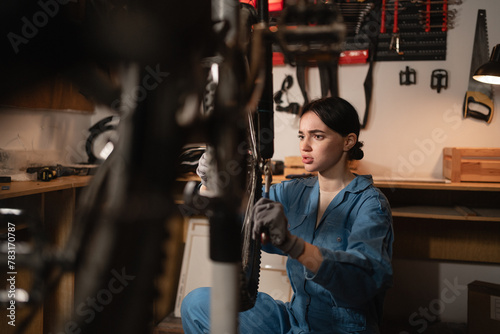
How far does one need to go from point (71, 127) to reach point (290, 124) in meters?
1.45

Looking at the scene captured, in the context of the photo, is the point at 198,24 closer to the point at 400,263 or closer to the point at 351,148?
the point at 351,148

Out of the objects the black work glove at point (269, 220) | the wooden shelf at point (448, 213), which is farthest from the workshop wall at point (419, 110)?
the black work glove at point (269, 220)

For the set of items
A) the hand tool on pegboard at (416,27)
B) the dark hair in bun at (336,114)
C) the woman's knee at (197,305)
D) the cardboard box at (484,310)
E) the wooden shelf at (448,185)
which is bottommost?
the cardboard box at (484,310)

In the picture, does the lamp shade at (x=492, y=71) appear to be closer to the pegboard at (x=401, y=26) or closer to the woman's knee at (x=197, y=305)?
the pegboard at (x=401, y=26)

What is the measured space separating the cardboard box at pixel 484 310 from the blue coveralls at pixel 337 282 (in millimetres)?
1121

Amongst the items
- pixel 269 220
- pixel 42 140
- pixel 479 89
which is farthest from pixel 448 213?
pixel 42 140

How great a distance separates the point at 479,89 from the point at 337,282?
2125 millimetres

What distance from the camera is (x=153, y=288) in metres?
0.38

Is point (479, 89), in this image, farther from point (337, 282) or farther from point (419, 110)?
point (337, 282)

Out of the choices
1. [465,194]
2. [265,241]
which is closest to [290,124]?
[465,194]

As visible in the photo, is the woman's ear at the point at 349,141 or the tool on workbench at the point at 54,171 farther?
the tool on workbench at the point at 54,171

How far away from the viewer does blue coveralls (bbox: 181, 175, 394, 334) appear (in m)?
1.00

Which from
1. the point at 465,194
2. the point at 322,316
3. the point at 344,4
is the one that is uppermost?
the point at 344,4

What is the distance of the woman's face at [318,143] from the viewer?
139cm
